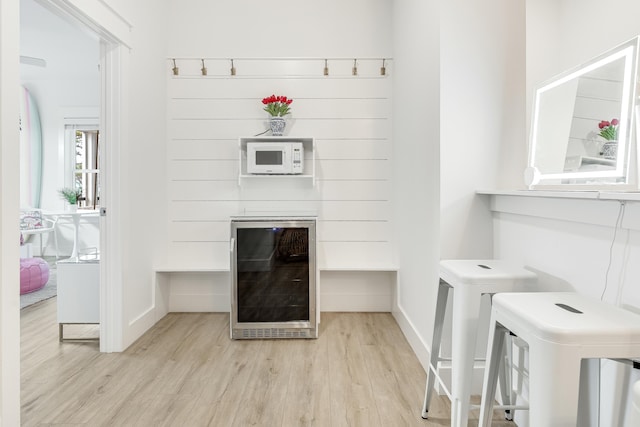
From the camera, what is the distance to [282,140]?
3301 mm

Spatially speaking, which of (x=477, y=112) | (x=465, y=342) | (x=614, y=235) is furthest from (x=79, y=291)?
(x=614, y=235)

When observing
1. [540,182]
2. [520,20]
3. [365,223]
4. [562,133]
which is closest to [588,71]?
[562,133]

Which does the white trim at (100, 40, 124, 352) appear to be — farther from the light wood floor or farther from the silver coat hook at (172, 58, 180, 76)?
the silver coat hook at (172, 58, 180, 76)

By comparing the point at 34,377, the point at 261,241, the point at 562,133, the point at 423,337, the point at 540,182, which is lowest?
the point at 34,377

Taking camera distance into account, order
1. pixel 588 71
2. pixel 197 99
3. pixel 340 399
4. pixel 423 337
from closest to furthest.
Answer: pixel 588 71, pixel 340 399, pixel 423 337, pixel 197 99

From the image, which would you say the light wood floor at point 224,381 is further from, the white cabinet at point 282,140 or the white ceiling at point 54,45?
the white ceiling at point 54,45

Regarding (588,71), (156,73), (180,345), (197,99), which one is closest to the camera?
(588,71)

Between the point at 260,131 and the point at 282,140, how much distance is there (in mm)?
258

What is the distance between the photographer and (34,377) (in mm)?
2240

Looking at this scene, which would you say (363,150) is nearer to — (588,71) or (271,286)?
(271,286)

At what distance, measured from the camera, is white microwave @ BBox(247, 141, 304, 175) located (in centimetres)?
313

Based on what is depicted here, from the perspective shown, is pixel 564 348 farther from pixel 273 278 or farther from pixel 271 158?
pixel 271 158

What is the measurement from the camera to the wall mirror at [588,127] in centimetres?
131

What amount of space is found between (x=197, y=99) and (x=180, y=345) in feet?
6.69
